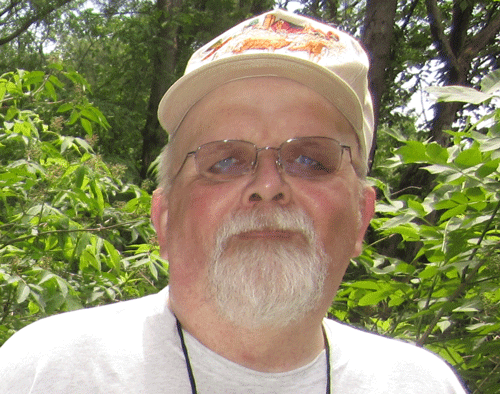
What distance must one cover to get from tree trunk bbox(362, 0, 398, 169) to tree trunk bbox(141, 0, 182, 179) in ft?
13.9

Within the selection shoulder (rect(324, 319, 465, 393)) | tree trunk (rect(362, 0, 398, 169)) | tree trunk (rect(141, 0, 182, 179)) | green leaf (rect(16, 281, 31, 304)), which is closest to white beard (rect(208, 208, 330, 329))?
shoulder (rect(324, 319, 465, 393))

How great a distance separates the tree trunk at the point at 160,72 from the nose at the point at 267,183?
697cm

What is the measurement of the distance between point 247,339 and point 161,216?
0.39 m

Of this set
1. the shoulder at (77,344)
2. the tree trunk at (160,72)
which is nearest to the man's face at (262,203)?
the shoulder at (77,344)

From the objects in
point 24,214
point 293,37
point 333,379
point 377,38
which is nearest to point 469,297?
point 333,379

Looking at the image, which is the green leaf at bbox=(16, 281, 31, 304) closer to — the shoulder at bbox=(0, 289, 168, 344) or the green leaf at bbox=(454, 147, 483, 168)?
the shoulder at bbox=(0, 289, 168, 344)

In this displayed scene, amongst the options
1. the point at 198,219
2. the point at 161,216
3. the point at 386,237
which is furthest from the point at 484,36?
the point at 198,219

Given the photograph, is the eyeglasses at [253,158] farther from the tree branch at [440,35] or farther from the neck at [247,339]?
the tree branch at [440,35]

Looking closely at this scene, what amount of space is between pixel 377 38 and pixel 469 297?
289 centimetres

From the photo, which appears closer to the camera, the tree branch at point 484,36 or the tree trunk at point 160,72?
the tree branch at point 484,36

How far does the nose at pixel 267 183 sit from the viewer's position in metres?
1.29

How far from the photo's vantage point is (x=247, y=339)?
129 centimetres

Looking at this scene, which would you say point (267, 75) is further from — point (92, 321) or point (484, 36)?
point (484, 36)

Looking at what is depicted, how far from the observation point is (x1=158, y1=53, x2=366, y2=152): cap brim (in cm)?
137
